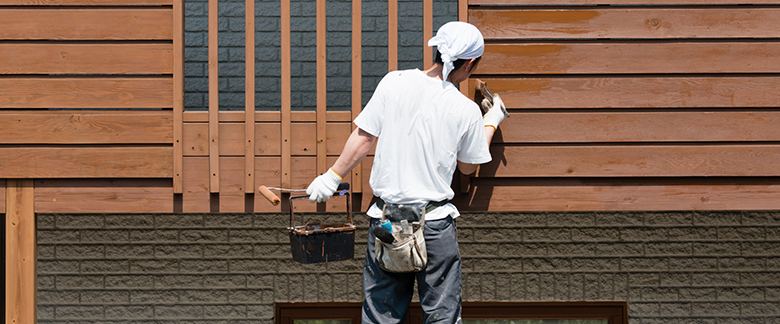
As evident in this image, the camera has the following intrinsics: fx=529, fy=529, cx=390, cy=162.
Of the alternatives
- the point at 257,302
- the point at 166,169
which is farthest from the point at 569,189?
the point at 166,169

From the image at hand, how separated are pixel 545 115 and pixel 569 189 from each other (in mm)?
482

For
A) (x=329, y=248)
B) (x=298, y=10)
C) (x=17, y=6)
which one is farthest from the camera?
(x=298, y=10)

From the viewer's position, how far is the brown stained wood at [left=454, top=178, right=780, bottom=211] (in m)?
3.26

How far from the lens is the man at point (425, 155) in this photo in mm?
2334

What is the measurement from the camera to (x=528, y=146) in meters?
3.24

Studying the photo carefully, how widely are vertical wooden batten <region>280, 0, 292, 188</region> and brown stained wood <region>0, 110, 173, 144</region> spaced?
0.69 meters

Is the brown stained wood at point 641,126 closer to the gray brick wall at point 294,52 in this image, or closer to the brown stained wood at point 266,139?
the gray brick wall at point 294,52

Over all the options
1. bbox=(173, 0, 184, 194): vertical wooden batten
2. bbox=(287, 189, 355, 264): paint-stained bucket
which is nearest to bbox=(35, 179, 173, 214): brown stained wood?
bbox=(173, 0, 184, 194): vertical wooden batten

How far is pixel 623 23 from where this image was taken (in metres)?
→ 3.21

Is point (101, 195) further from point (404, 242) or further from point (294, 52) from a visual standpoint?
point (404, 242)

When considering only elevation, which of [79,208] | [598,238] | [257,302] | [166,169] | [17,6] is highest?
[17,6]

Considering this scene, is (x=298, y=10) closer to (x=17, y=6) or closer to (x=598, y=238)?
(x=17, y=6)

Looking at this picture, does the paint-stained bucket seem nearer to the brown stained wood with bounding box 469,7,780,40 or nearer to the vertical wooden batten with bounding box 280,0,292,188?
the vertical wooden batten with bounding box 280,0,292,188

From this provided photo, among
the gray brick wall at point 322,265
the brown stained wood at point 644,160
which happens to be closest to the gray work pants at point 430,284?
the gray brick wall at point 322,265
